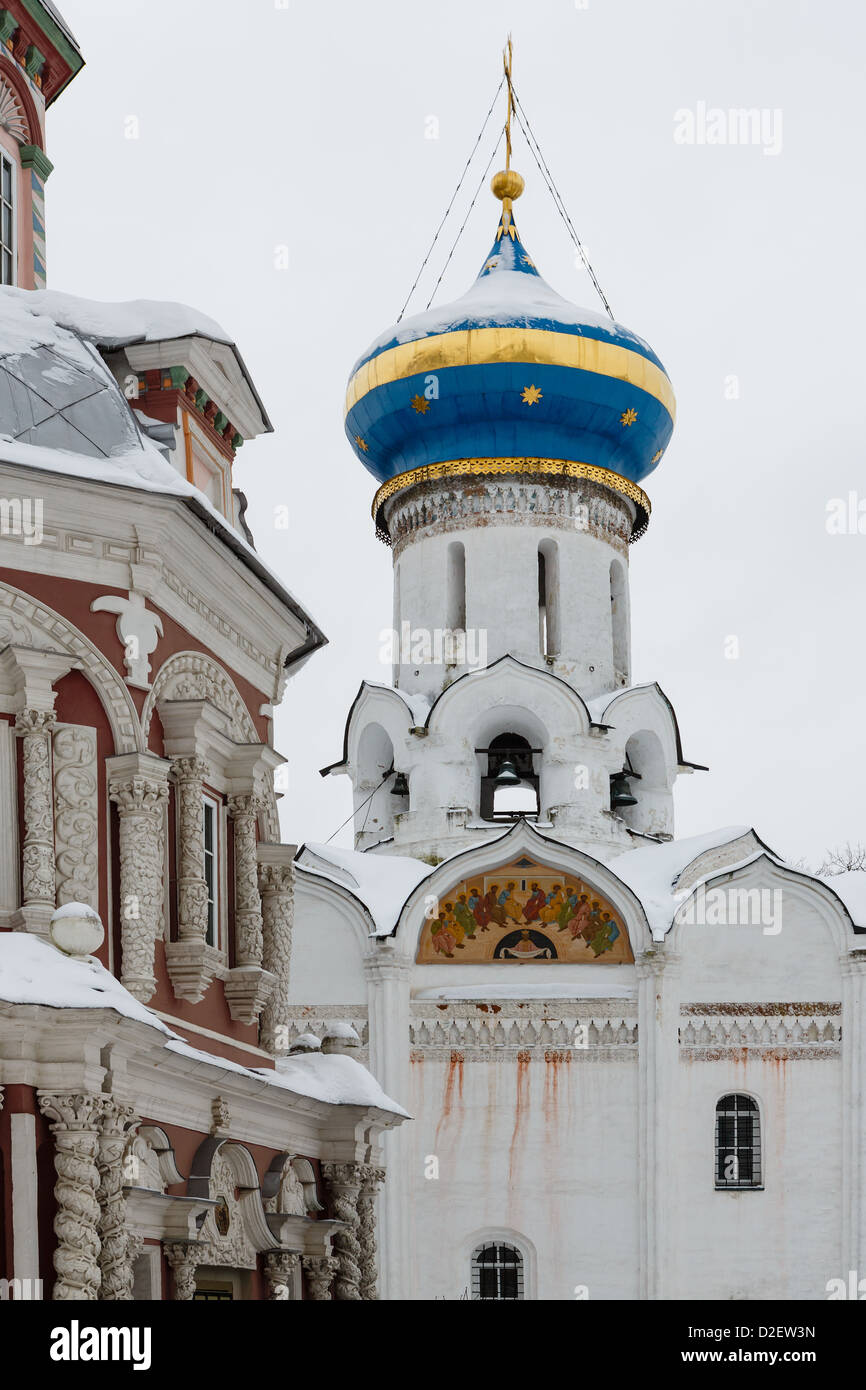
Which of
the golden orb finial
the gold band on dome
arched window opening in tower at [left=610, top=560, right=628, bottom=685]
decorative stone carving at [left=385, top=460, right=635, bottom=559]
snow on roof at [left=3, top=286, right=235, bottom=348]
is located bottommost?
snow on roof at [left=3, top=286, right=235, bottom=348]

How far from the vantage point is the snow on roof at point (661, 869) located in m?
16.6

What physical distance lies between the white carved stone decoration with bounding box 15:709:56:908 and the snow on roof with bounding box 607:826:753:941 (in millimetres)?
8107

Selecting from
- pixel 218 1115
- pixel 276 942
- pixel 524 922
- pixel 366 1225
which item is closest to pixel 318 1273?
pixel 366 1225

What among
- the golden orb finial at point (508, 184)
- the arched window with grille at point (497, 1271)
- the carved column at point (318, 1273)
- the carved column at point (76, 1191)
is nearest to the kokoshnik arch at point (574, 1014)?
the arched window with grille at point (497, 1271)

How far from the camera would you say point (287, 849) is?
10.9 m

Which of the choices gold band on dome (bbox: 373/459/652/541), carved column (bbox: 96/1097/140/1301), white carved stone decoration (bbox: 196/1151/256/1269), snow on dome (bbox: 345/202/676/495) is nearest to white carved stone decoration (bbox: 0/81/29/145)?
white carved stone decoration (bbox: 196/1151/256/1269)

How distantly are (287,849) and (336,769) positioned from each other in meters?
8.13

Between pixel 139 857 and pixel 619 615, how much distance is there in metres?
10.1

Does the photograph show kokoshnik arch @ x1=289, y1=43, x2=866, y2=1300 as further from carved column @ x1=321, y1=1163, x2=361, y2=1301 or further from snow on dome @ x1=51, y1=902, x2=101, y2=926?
snow on dome @ x1=51, y1=902, x2=101, y2=926

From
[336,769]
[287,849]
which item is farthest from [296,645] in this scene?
[336,769]

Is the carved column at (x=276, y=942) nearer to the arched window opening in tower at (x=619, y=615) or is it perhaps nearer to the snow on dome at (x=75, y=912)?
the snow on dome at (x=75, y=912)

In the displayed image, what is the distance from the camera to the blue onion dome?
18.4 m
